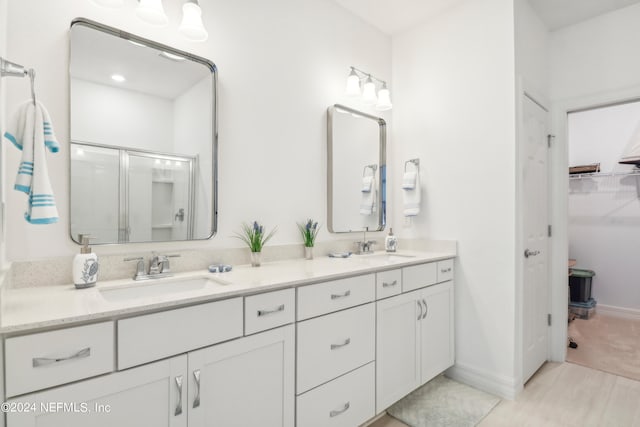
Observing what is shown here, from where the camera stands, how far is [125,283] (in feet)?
4.65

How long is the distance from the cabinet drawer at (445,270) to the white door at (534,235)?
46 cm

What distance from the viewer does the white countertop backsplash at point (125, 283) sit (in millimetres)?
964

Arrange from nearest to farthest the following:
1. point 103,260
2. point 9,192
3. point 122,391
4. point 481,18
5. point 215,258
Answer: point 122,391
point 9,192
point 103,260
point 215,258
point 481,18

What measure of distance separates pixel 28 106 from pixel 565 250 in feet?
11.3

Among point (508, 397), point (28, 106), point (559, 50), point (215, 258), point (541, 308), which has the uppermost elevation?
point (559, 50)

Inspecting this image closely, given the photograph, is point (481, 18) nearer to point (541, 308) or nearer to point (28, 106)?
point (541, 308)

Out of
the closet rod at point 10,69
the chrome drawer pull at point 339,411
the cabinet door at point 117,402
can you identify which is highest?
the closet rod at point 10,69

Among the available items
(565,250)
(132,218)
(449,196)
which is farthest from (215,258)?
(565,250)

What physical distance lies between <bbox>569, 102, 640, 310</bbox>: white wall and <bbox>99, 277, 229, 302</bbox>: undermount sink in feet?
14.9

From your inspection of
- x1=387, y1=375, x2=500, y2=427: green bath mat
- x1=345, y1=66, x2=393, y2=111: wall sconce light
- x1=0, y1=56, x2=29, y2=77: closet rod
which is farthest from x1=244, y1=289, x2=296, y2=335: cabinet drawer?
x1=345, y1=66, x2=393, y2=111: wall sconce light

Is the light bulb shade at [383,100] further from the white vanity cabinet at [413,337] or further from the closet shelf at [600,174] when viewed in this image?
the closet shelf at [600,174]

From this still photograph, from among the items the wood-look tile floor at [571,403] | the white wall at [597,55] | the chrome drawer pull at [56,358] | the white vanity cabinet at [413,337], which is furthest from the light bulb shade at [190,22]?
the white wall at [597,55]

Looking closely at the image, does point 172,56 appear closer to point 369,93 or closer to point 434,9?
point 369,93

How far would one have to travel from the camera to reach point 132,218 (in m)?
1.56
